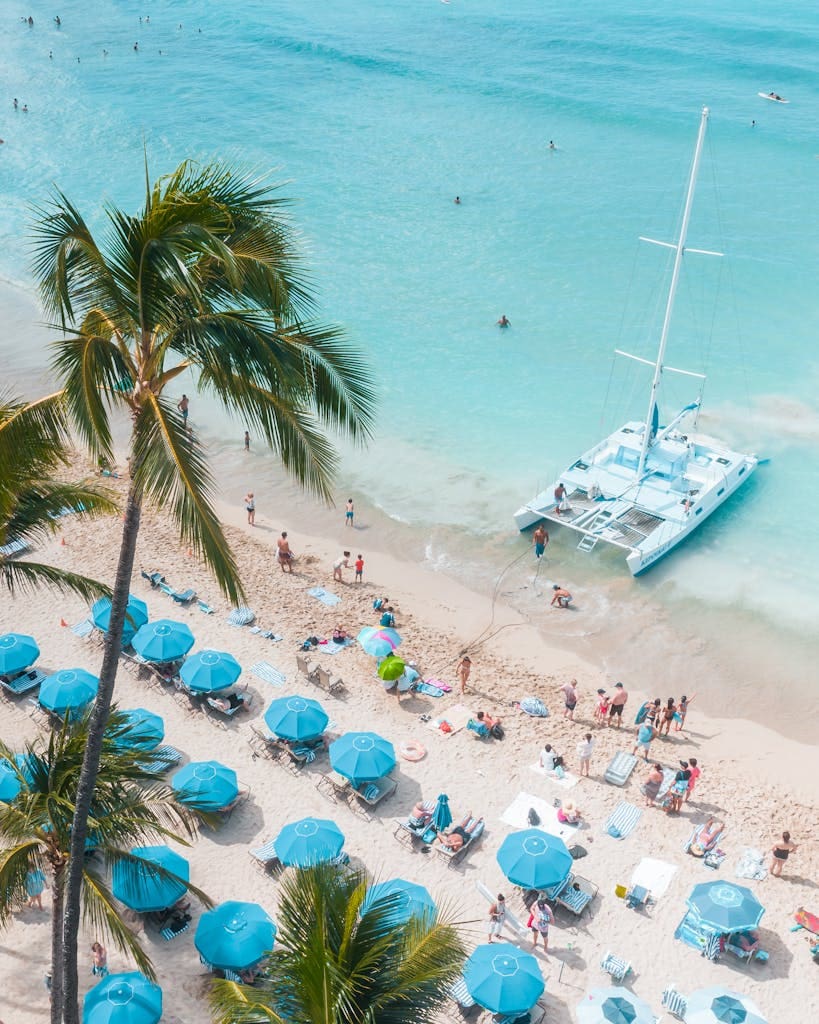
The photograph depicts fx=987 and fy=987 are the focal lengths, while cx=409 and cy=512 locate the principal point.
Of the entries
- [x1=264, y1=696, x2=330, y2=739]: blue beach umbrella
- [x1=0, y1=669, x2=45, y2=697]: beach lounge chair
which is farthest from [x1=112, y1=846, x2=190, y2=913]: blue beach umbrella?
[x1=0, y1=669, x2=45, y2=697]: beach lounge chair

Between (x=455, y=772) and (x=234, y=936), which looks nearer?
(x=234, y=936)

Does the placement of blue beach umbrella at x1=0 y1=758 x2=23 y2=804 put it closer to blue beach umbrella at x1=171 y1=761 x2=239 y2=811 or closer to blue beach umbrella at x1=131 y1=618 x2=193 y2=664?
blue beach umbrella at x1=171 y1=761 x2=239 y2=811

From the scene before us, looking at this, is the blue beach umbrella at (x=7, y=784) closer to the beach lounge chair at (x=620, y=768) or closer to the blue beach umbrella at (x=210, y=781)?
the blue beach umbrella at (x=210, y=781)

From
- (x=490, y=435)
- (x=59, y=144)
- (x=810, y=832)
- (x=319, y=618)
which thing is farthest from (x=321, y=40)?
(x=810, y=832)

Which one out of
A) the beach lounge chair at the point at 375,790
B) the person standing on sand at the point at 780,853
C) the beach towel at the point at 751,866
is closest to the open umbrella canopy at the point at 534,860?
the beach lounge chair at the point at 375,790

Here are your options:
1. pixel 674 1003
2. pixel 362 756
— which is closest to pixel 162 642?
pixel 362 756

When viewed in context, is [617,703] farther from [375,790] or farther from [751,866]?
[375,790]
